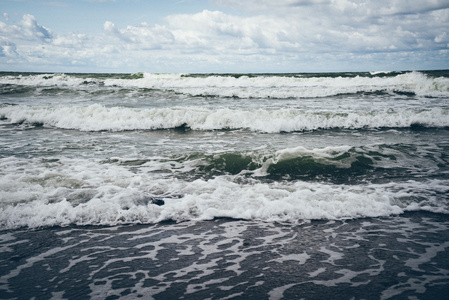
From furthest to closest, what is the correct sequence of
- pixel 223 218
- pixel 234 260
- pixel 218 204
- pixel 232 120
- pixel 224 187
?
1. pixel 232 120
2. pixel 224 187
3. pixel 218 204
4. pixel 223 218
5. pixel 234 260

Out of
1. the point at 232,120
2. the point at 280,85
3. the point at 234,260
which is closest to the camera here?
the point at 234,260

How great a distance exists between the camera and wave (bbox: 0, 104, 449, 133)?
1334 cm

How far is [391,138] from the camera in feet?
36.9

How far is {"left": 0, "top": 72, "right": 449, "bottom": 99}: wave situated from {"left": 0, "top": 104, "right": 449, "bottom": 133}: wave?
9701mm

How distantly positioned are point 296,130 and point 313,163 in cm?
533

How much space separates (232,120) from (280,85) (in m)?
20.6

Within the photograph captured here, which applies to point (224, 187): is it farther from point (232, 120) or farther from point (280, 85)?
point (280, 85)

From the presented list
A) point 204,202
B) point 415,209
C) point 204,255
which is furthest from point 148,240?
point 415,209

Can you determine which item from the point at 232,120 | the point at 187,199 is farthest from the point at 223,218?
the point at 232,120

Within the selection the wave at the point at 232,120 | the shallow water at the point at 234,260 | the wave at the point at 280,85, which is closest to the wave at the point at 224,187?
the shallow water at the point at 234,260

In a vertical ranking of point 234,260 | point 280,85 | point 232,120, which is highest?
point 280,85

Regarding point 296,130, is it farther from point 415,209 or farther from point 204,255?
point 204,255

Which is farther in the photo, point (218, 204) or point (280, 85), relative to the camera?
point (280, 85)

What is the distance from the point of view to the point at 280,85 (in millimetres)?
32969
